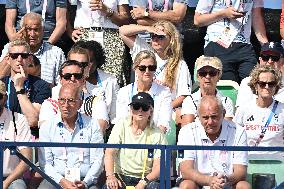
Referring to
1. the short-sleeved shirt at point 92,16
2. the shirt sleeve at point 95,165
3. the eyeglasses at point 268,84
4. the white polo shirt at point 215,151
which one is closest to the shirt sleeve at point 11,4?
the short-sleeved shirt at point 92,16

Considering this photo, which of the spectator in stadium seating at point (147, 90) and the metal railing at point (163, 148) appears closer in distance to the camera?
the metal railing at point (163, 148)

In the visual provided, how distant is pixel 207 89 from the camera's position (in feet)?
31.6

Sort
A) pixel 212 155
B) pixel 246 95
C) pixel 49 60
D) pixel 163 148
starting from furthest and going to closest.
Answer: pixel 49 60, pixel 246 95, pixel 212 155, pixel 163 148

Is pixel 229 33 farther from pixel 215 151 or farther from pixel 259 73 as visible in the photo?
pixel 215 151

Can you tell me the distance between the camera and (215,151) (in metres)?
7.93

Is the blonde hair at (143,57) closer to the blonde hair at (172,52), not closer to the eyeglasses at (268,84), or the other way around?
the blonde hair at (172,52)

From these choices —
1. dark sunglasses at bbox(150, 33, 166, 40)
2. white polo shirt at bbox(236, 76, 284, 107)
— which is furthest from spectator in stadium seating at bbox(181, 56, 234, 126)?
dark sunglasses at bbox(150, 33, 166, 40)

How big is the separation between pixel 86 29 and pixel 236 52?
1694 millimetres

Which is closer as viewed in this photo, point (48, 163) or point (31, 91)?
point (48, 163)

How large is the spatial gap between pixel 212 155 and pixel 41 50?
3258mm

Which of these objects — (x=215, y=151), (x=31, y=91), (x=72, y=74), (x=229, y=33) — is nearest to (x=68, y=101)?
(x=72, y=74)

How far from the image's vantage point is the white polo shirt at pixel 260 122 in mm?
9367

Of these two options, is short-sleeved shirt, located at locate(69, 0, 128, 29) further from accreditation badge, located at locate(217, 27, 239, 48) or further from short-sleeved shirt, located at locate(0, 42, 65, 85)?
accreditation badge, located at locate(217, 27, 239, 48)

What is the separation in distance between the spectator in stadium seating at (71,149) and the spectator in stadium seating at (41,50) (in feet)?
5.02
